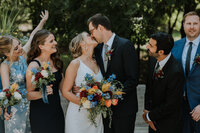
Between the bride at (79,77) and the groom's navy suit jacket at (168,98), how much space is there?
0.81 metres

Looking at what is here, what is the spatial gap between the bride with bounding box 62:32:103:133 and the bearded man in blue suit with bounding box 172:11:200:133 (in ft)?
4.14

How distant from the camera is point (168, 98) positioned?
3439 millimetres

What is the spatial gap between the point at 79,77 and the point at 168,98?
1.26 metres

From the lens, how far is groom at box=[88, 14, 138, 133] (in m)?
3.61

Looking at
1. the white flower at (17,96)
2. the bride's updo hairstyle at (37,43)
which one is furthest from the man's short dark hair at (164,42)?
the white flower at (17,96)

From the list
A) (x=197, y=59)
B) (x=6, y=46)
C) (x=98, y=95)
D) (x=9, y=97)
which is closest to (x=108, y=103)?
(x=98, y=95)

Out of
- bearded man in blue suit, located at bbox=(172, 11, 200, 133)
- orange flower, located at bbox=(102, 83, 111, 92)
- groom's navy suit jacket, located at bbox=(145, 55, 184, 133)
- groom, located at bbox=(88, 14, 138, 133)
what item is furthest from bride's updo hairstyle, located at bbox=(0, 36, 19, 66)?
bearded man in blue suit, located at bbox=(172, 11, 200, 133)

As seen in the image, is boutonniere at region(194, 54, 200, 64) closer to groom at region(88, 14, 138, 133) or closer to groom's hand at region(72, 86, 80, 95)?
groom at region(88, 14, 138, 133)

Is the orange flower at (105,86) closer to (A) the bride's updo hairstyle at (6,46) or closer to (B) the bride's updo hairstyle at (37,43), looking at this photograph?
(B) the bride's updo hairstyle at (37,43)

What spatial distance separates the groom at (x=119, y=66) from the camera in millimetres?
3611

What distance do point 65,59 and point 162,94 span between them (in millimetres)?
4357

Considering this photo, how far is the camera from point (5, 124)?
3.67m

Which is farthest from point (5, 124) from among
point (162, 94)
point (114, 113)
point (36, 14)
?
point (36, 14)

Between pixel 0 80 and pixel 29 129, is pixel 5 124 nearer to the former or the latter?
pixel 29 129
